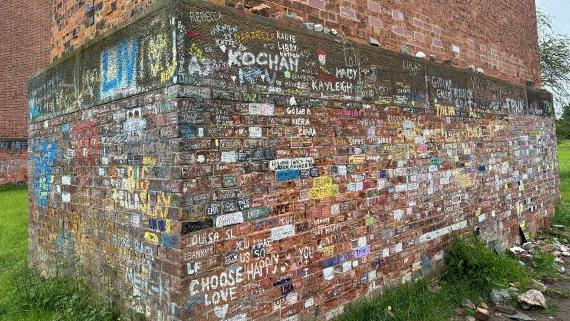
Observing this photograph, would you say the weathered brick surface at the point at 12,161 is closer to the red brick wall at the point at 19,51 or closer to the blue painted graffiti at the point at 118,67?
the red brick wall at the point at 19,51

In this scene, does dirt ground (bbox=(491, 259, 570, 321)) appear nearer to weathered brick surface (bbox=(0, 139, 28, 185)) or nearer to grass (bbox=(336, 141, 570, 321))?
grass (bbox=(336, 141, 570, 321))

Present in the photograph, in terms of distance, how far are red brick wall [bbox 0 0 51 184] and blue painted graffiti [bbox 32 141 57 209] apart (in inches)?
421

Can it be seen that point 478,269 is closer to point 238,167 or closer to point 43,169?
point 238,167

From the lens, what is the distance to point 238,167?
10.8 ft

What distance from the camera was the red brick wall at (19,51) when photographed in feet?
47.7

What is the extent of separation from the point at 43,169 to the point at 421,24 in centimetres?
505

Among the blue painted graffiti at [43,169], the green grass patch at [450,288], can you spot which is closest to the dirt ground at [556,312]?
the green grass patch at [450,288]

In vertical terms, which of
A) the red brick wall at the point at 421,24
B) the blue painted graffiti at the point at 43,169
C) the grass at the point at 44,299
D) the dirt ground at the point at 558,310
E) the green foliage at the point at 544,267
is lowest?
the dirt ground at the point at 558,310

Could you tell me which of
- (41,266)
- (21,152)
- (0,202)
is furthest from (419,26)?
(21,152)

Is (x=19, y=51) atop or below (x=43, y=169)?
atop

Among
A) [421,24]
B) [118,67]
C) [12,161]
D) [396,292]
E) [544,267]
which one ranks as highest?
[421,24]

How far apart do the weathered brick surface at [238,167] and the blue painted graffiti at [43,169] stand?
36 mm

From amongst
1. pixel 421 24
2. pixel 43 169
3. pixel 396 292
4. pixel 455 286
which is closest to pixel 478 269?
pixel 455 286

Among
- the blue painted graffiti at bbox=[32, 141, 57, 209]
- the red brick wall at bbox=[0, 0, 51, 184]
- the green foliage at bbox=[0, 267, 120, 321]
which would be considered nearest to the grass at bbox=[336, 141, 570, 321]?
the green foliage at bbox=[0, 267, 120, 321]
